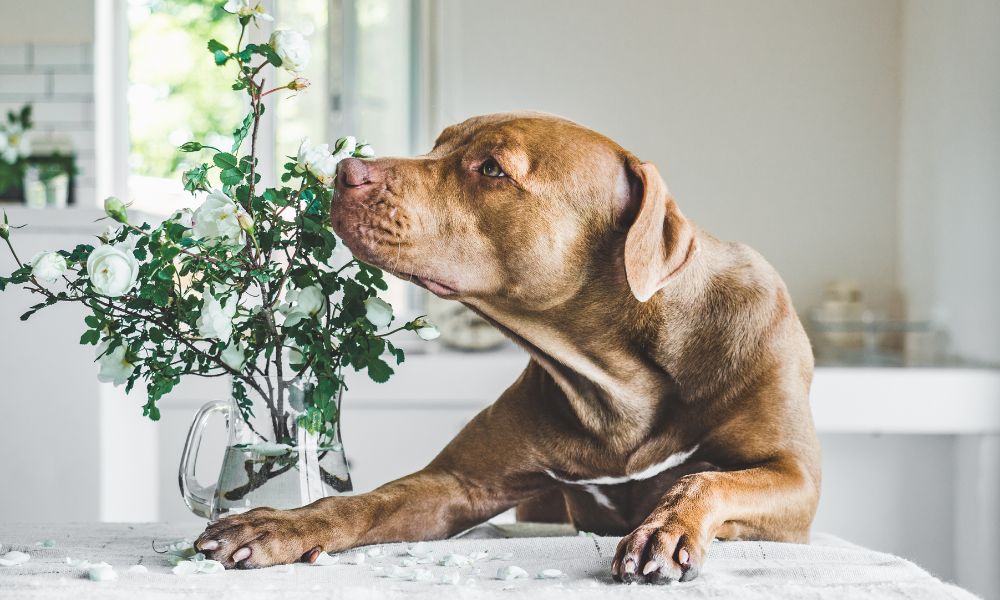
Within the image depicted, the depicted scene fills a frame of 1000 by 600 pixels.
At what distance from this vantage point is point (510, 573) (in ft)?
2.69

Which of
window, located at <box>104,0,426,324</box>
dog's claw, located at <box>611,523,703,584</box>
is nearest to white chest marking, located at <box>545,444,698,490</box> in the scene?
dog's claw, located at <box>611,523,703,584</box>

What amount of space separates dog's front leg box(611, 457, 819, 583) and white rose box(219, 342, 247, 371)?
0.43 metres

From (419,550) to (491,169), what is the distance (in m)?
0.43

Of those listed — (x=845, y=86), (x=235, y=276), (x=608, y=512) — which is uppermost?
(x=845, y=86)

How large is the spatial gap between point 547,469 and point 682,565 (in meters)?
0.40

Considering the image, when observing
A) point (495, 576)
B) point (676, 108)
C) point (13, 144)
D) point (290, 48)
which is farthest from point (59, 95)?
point (495, 576)

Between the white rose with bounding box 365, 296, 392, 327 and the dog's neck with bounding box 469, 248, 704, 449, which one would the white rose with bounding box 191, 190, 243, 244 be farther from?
the dog's neck with bounding box 469, 248, 704, 449

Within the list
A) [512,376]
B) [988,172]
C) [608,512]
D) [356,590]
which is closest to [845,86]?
[988,172]

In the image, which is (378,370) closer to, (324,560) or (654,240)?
(324,560)

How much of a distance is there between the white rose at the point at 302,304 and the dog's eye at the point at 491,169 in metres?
0.24

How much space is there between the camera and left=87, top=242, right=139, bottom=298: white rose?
2.88 ft

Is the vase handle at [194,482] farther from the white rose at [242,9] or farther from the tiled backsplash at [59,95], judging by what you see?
the tiled backsplash at [59,95]

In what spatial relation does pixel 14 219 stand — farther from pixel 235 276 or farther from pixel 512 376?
pixel 235 276

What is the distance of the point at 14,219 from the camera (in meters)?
2.36
